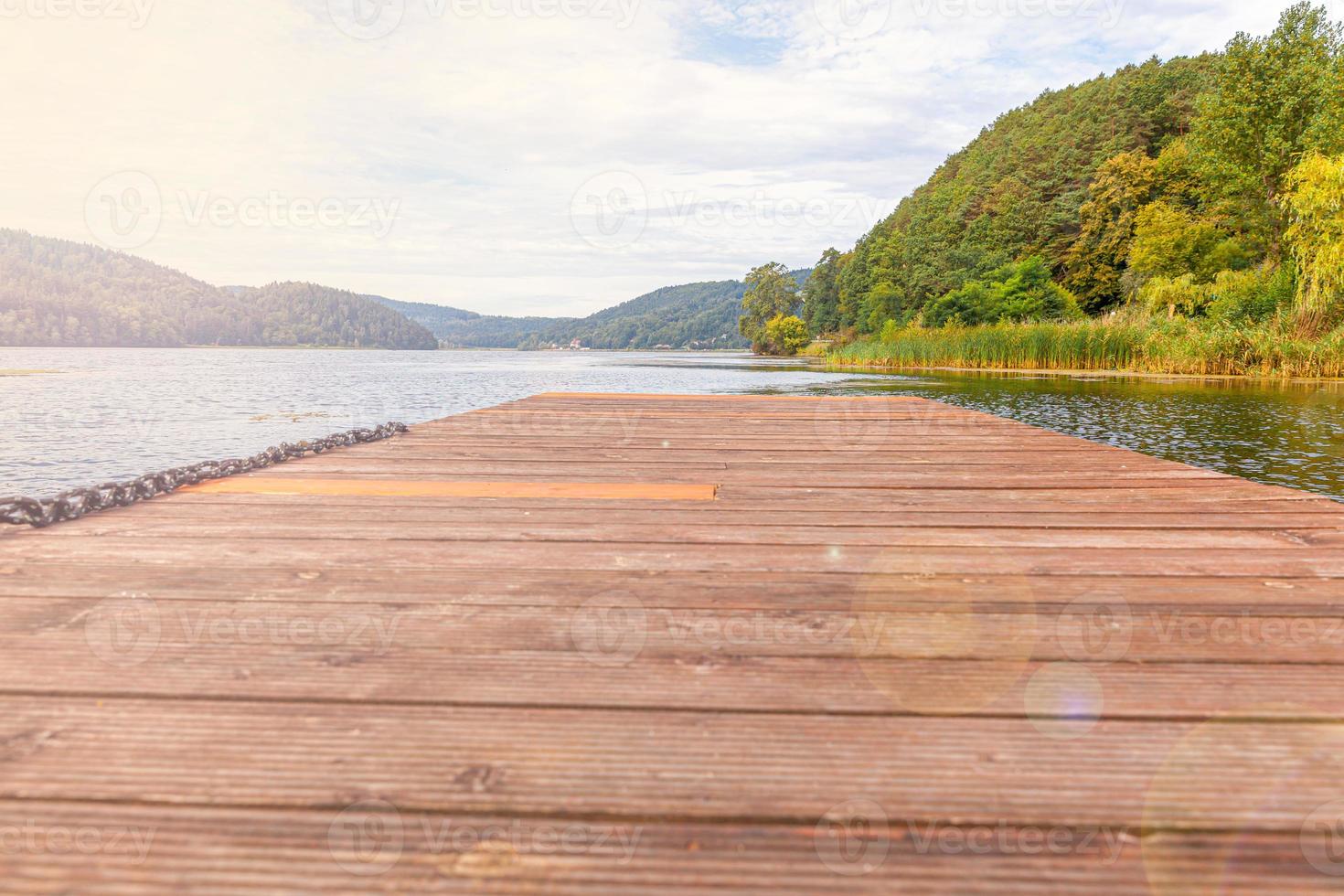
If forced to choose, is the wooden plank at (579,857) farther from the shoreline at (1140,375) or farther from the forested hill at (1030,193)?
the forested hill at (1030,193)

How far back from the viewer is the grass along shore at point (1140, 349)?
1597 centimetres

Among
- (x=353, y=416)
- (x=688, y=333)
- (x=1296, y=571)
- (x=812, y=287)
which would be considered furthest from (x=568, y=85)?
(x=688, y=333)

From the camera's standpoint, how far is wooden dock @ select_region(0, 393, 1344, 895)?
0.79 meters

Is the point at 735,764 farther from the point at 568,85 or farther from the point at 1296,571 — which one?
the point at 568,85

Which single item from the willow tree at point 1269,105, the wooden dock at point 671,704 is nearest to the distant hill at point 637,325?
Result: the willow tree at point 1269,105

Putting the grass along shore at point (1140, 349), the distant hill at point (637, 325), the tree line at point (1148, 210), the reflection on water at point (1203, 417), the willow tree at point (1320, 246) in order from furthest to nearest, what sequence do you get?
the distant hill at point (637, 325), the tree line at point (1148, 210), the willow tree at point (1320, 246), the grass along shore at point (1140, 349), the reflection on water at point (1203, 417)

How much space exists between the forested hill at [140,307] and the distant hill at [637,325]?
25.4 meters

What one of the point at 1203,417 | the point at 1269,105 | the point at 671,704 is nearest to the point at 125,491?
the point at 671,704

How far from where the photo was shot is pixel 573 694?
1.15 m

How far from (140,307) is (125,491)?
3791 inches

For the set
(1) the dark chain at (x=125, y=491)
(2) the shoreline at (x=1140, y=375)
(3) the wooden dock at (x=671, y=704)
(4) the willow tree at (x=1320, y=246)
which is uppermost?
(4) the willow tree at (x=1320, y=246)

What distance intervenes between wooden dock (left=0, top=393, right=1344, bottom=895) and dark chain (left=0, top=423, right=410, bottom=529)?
0.09 meters

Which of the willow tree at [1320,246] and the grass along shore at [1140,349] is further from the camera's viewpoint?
the willow tree at [1320,246]

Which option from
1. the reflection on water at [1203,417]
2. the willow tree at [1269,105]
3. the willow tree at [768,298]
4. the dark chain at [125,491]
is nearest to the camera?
the dark chain at [125,491]
